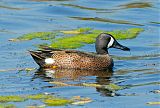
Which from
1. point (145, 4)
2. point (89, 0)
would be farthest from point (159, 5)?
point (89, 0)

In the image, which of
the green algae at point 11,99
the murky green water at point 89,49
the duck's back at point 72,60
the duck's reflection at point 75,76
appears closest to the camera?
the green algae at point 11,99

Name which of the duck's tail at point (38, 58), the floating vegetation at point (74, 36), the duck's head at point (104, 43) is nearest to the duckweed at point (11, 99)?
the duck's tail at point (38, 58)

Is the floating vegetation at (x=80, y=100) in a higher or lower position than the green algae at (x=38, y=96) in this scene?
lower

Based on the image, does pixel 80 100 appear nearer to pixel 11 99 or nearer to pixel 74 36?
pixel 11 99

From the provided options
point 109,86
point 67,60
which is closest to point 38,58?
point 67,60

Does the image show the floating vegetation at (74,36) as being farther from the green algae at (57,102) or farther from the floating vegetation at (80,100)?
the green algae at (57,102)

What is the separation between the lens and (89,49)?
17219 mm

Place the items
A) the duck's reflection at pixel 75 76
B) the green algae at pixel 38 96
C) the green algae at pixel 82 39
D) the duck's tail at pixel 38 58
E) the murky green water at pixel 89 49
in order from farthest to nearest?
1. the green algae at pixel 82 39
2. the duck's tail at pixel 38 58
3. the duck's reflection at pixel 75 76
4. the murky green water at pixel 89 49
5. the green algae at pixel 38 96

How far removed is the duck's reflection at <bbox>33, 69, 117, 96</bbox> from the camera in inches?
549

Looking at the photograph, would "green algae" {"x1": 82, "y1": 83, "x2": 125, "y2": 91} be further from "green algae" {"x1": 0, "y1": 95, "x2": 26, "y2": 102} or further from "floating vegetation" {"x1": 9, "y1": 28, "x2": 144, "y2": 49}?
"floating vegetation" {"x1": 9, "y1": 28, "x2": 144, "y2": 49}

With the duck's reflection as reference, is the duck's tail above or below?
above

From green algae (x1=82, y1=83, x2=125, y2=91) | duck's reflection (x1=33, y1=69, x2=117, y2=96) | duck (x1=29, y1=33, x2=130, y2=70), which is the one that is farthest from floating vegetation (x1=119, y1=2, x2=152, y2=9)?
green algae (x1=82, y1=83, x2=125, y2=91)

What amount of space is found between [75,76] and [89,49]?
2741 mm

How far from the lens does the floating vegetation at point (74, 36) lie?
1733cm
